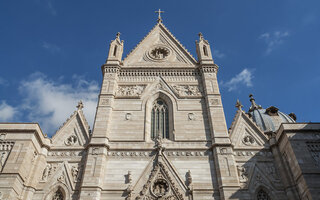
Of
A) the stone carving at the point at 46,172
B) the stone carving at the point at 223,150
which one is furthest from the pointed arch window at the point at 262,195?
the stone carving at the point at 46,172

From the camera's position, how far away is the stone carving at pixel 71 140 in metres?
16.0

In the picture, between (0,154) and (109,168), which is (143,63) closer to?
(109,168)

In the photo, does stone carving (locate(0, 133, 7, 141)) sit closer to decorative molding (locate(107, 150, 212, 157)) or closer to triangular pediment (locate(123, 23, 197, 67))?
decorative molding (locate(107, 150, 212, 157))

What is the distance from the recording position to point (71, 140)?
16.2 meters

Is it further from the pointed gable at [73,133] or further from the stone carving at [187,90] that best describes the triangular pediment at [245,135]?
the pointed gable at [73,133]

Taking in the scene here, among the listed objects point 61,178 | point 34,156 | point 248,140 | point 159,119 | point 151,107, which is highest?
point 151,107

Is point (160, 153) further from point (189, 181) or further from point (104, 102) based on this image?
point (104, 102)

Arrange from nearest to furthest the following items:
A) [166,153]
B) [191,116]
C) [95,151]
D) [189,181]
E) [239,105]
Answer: [189,181]
[95,151]
[166,153]
[191,116]
[239,105]

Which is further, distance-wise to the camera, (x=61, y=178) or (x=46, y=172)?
(x=46, y=172)

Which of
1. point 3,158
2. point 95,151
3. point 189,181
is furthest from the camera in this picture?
point 95,151

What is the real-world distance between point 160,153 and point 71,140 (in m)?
5.84

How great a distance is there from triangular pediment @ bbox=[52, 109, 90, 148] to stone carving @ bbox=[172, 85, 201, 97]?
6978 mm

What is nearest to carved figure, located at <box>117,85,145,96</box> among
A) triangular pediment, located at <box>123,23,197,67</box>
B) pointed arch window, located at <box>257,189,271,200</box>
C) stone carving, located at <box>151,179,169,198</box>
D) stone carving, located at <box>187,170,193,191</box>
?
triangular pediment, located at <box>123,23,197,67</box>

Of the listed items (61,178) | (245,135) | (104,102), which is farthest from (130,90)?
(245,135)
